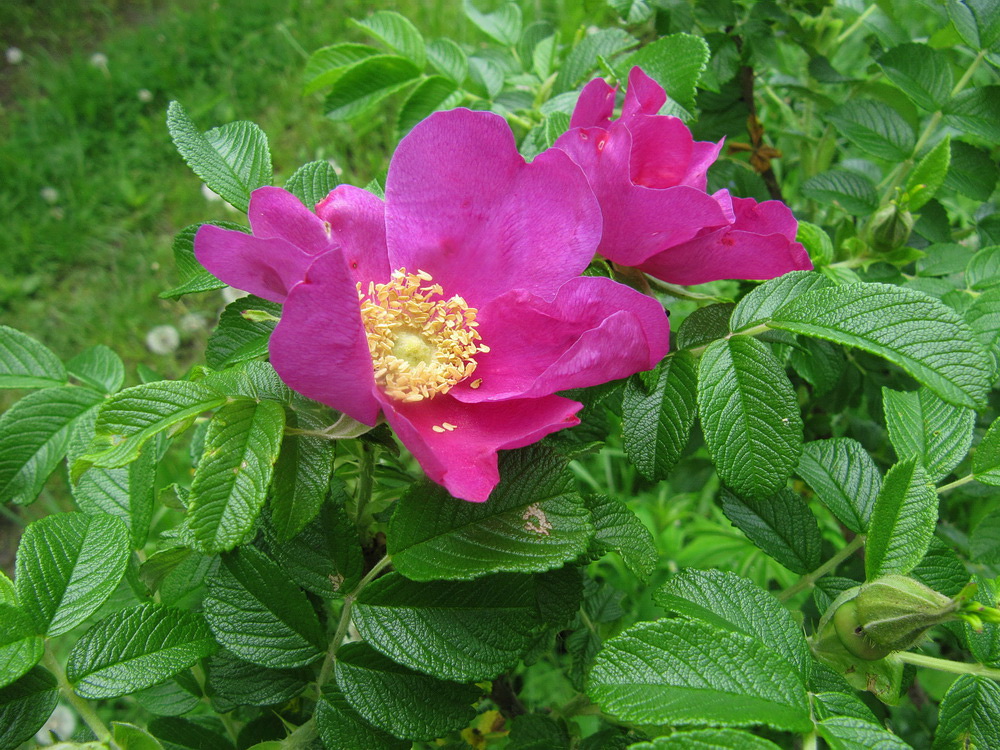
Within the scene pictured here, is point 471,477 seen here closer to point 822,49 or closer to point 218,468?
point 218,468

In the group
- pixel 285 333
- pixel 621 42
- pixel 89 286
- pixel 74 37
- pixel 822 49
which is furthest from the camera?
pixel 74 37

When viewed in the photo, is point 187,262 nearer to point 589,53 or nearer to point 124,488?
point 124,488

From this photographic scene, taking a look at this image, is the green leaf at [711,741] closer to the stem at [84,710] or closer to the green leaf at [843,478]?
the green leaf at [843,478]

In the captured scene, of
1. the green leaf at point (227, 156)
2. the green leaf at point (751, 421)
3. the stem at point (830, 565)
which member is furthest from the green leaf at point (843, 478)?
the green leaf at point (227, 156)

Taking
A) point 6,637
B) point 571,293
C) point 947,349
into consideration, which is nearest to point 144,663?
point 6,637

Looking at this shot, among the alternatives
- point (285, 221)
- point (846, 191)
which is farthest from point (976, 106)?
point (285, 221)

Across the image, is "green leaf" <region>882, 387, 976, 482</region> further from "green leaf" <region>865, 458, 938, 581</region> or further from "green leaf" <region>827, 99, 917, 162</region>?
"green leaf" <region>827, 99, 917, 162</region>
